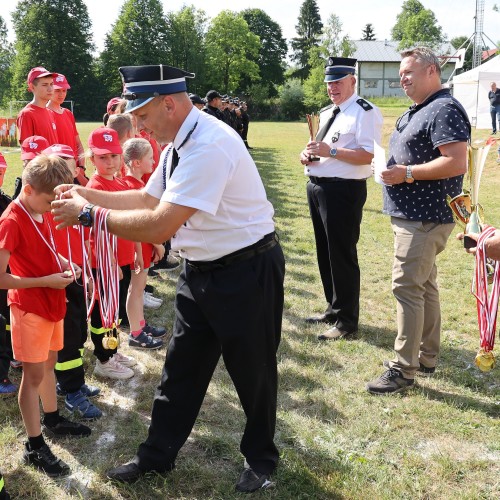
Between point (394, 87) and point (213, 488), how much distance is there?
315 feet

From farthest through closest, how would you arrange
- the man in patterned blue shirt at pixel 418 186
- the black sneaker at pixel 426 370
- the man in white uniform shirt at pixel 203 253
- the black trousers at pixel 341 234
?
1. the black trousers at pixel 341 234
2. the black sneaker at pixel 426 370
3. the man in patterned blue shirt at pixel 418 186
4. the man in white uniform shirt at pixel 203 253

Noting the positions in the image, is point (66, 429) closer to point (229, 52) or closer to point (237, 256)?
point (237, 256)

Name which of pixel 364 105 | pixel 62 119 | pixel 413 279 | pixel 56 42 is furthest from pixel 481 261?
pixel 56 42

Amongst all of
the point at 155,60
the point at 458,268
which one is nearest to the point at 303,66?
the point at 155,60

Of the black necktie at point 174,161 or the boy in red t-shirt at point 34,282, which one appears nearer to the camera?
the black necktie at point 174,161

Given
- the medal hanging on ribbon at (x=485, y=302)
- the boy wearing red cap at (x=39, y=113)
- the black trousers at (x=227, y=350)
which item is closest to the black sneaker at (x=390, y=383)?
the medal hanging on ribbon at (x=485, y=302)

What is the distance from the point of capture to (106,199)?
3170mm

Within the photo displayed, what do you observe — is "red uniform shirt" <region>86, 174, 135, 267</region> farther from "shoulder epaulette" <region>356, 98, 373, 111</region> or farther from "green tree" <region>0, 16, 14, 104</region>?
"green tree" <region>0, 16, 14, 104</region>

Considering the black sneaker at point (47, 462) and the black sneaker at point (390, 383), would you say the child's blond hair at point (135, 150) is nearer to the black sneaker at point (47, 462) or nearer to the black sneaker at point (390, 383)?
the black sneaker at point (47, 462)

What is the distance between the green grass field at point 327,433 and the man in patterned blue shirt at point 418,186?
371mm

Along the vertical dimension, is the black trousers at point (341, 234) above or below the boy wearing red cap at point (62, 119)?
below

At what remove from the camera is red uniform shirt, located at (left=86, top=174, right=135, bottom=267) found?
4.16 m

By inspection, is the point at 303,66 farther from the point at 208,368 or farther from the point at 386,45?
the point at 208,368

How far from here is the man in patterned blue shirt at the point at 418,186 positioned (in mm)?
3682
